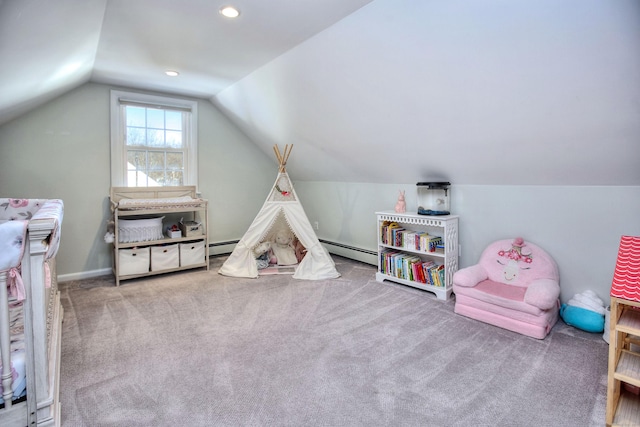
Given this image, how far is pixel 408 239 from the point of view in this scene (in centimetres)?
349

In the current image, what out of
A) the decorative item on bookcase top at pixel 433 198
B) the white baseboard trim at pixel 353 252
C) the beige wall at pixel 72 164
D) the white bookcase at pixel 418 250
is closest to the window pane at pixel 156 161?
the beige wall at pixel 72 164

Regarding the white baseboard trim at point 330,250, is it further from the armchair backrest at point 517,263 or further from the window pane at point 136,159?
the armchair backrest at point 517,263

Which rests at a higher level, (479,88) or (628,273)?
(479,88)

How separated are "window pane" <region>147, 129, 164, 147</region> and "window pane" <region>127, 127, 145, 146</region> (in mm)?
66

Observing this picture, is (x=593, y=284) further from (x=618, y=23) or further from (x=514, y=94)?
(x=618, y=23)

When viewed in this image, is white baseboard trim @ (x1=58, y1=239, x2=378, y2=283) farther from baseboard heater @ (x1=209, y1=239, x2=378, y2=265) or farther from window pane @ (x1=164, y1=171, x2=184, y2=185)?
window pane @ (x1=164, y1=171, x2=184, y2=185)

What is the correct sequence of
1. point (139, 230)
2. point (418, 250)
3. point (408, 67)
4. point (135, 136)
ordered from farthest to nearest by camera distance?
point (135, 136)
point (139, 230)
point (418, 250)
point (408, 67)

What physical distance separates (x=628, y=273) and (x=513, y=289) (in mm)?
1233

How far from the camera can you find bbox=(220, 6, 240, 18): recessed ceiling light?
2.12 m

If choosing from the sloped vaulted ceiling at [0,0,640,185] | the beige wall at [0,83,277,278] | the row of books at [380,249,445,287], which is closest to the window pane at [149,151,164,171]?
the beige wall at [0,83,277,278]

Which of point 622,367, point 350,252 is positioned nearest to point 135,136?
point 350,252

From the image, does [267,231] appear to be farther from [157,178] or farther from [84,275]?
[84,275]

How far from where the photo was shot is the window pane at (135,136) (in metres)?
4.10

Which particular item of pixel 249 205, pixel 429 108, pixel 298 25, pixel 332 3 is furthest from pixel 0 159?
pixel 429 108
